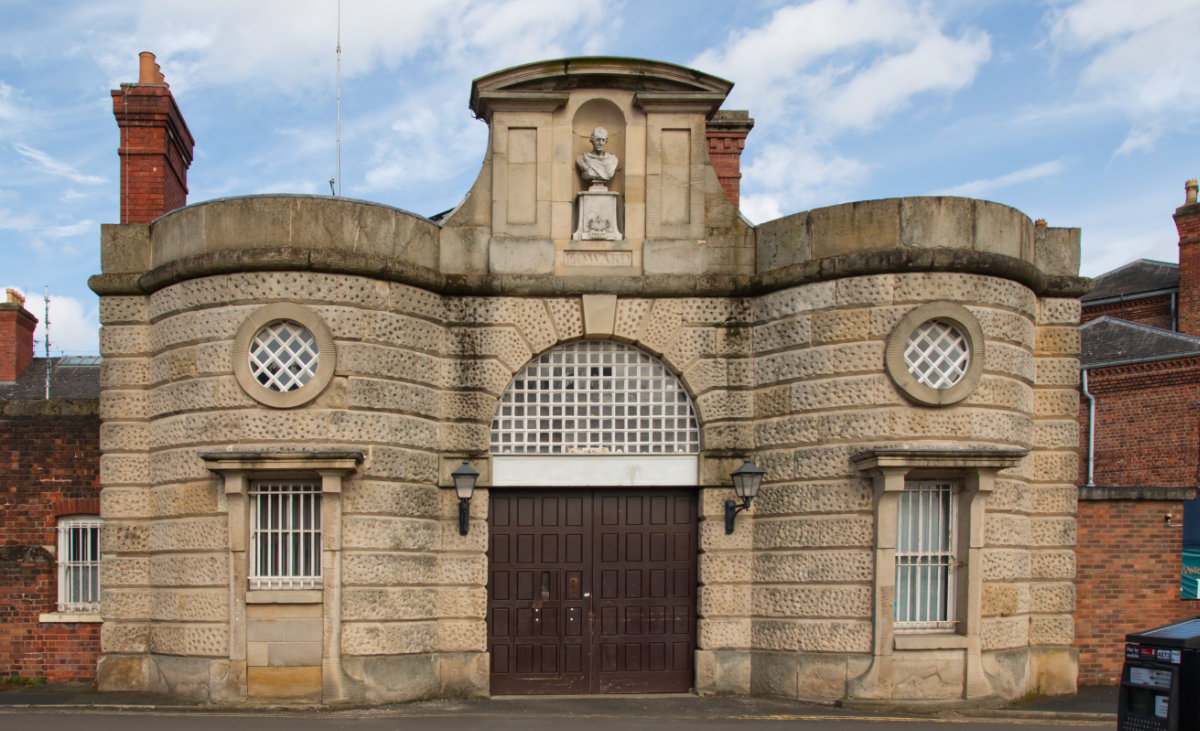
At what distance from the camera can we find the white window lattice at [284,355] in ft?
41.9

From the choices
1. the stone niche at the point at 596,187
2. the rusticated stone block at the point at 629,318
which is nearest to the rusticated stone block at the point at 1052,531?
the stone niche at the point at 596,187

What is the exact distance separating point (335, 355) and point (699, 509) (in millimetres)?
4930

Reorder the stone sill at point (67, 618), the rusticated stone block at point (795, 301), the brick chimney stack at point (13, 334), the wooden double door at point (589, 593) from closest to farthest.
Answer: the rusticated stone block at point (795, 301) → the wooden double door at point (589, 593) → the stone sill at point (67, 618) → the brick chimney stack at point (13, 334)

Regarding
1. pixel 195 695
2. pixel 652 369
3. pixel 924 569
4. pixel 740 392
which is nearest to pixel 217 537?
pixel 195 695

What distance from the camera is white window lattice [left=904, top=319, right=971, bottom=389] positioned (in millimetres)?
13031

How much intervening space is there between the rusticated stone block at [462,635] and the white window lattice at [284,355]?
137 inches

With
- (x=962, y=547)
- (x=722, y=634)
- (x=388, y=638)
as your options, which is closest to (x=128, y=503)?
(x=388, y=638)

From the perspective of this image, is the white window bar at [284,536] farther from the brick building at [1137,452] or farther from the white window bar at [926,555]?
the brick building at [1137,452]

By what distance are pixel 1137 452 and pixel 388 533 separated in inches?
652

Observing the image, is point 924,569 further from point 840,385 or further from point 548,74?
point 548,74

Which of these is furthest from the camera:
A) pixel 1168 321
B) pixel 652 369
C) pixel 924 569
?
pixel 1168 321

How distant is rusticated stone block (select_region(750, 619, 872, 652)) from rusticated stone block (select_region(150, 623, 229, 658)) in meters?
6.40

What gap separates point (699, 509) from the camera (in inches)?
544

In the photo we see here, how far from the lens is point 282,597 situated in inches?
489
